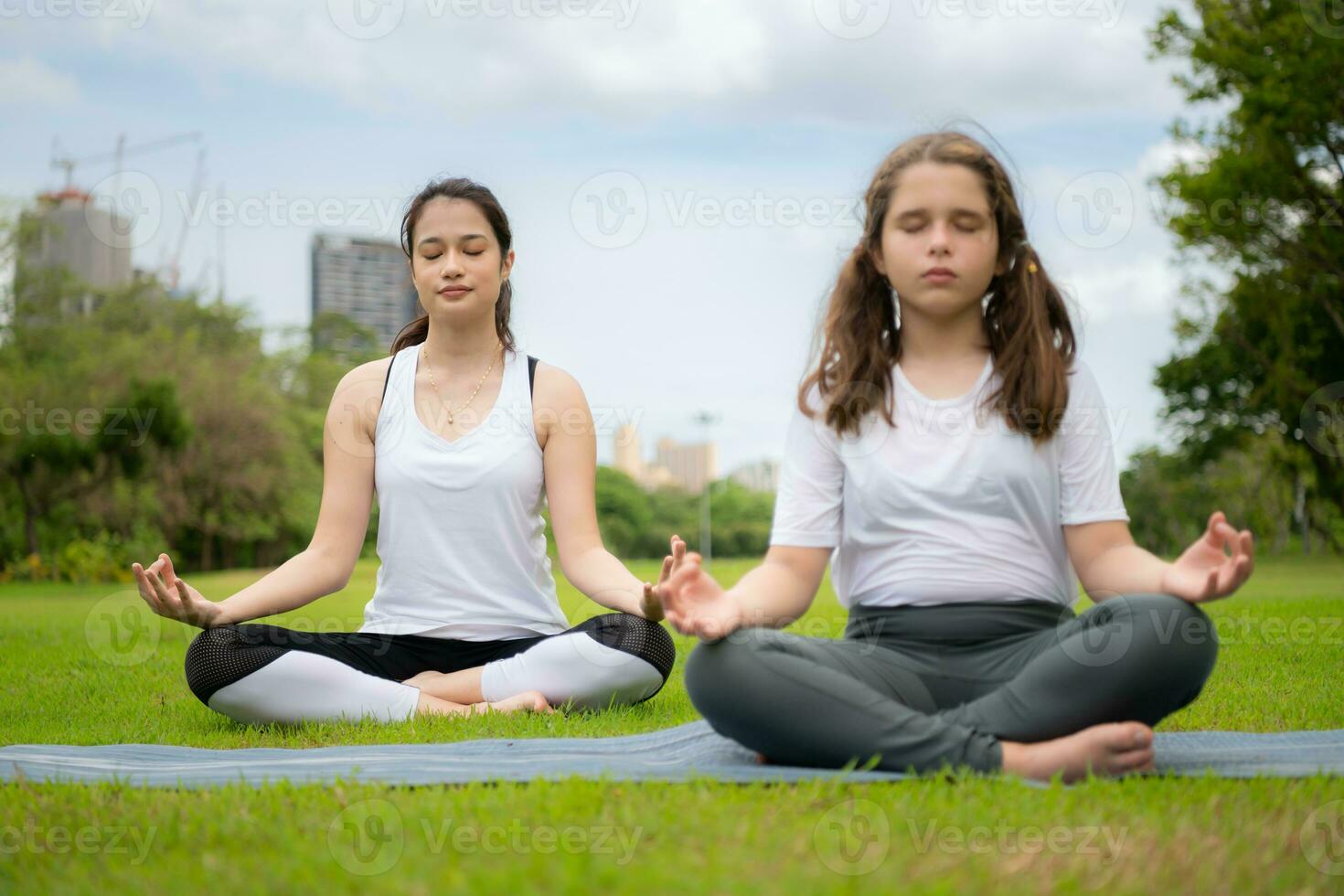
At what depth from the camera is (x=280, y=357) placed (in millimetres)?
46594

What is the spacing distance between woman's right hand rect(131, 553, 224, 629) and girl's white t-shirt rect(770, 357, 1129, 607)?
73.9 inches

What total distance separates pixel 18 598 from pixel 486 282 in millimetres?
15997

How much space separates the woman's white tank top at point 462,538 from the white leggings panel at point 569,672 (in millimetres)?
190

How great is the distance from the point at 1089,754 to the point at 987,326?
3.99 feet

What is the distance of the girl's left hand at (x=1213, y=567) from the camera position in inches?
107

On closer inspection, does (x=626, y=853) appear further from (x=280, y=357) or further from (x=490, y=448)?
(x=280, y=357)

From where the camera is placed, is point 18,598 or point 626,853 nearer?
point 626,853

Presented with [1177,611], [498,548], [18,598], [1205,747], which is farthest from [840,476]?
[18,598]

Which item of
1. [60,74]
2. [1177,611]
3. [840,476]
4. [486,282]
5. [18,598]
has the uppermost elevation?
[60,74]

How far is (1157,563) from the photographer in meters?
3.06

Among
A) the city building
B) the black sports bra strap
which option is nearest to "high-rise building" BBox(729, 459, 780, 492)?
the city building

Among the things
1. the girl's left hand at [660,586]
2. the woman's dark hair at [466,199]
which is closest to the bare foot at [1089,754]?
the girl's left hand at [660,586]

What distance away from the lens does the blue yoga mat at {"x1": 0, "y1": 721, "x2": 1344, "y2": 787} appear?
9.69ft

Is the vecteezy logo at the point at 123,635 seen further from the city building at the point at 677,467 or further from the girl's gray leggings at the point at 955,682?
the city building at the point at 677,467
